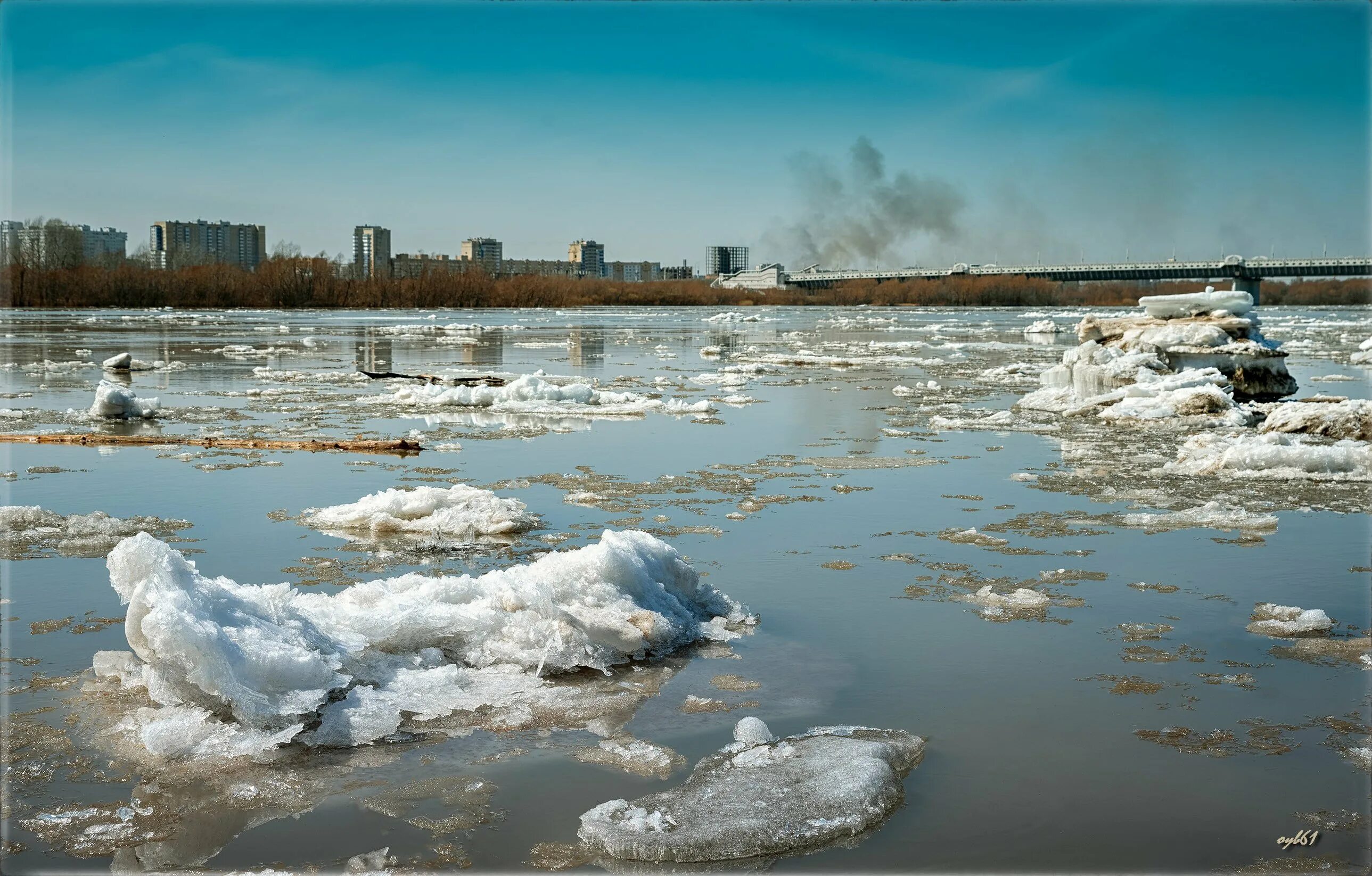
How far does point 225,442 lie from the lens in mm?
10070

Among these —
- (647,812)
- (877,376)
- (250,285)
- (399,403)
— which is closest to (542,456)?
(399,403)

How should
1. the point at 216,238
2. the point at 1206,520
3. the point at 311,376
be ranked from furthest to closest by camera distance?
the point at 216,238 → the point at 311,376 → the point at 1206,520

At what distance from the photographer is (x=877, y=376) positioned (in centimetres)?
1930

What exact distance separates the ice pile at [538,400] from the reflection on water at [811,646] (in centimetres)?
84

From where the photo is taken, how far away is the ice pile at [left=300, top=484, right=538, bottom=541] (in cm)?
671

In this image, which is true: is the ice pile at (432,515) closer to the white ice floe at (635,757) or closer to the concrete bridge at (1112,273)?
the white ice floe at (635,757)

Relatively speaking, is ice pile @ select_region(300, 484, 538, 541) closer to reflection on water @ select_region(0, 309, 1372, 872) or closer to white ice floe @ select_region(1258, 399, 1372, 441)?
reflection on water @ select_region(0, 309, 1372, 872)

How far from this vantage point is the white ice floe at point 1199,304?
1644 centimetres

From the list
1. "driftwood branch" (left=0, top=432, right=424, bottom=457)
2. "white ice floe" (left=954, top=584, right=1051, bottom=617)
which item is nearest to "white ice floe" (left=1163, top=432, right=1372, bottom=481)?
"white ice floe" (left=954, top=584, right=1051, bottom=617)

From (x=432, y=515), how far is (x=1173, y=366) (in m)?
12.0

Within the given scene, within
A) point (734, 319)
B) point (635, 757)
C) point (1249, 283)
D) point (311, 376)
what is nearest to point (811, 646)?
point (635, 757)

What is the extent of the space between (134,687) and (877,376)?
52.7 feet

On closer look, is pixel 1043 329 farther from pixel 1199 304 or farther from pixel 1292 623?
pixel 1292 623

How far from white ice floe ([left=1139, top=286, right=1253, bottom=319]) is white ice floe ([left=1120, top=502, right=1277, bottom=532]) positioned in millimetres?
9699
